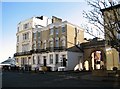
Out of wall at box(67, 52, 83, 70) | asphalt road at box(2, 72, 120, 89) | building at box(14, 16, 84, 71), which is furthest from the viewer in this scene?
building at box(14, 16, 84, 71)

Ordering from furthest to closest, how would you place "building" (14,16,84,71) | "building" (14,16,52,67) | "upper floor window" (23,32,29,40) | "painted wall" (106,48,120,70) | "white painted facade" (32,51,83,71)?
"upper floor window" (23,32,29,40), "building" (14,16,52,67), "building" (14,16,84,71), "white painted facade" (32,51,83,71), "painted wall" (106,48,120,70)

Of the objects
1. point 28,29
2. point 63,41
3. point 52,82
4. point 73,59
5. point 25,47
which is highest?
point 28,29

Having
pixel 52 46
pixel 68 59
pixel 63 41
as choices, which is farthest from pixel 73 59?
pixel 52 46

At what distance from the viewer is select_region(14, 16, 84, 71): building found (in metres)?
46.2

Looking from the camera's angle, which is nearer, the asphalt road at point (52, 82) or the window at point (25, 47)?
the asphalt road at point (52, 82)

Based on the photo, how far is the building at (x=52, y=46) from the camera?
46.2 m

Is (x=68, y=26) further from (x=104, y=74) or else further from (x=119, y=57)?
(x=104, y=74)

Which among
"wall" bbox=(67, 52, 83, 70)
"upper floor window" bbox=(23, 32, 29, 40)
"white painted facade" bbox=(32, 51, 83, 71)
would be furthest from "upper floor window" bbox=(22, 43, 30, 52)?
"wall" bbox=(67, 52, 83, 70)

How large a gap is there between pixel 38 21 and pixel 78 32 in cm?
1228

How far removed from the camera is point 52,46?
4934 cm

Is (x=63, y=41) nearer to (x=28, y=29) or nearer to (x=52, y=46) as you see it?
(x=52, y=46)

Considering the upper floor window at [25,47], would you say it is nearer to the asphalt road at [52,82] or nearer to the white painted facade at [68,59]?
the white painted facade at [68,59]

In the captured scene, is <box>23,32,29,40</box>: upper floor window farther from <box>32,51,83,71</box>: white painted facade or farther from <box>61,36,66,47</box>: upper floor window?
<box>61,36,66,47</box>: upper floor window

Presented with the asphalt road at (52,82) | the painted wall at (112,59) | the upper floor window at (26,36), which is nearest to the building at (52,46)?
the upper floor window at (26,36)
